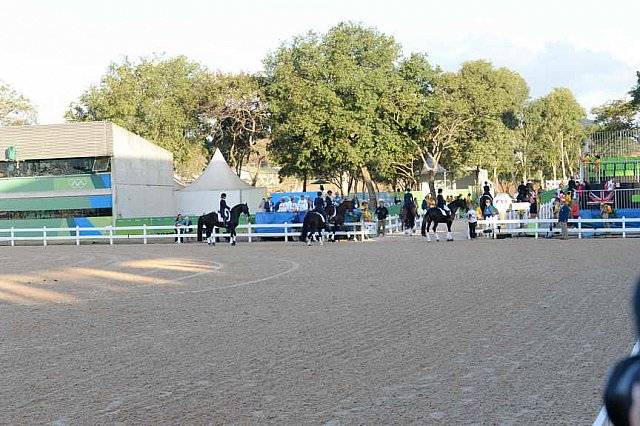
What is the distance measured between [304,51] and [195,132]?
1252 centimetres

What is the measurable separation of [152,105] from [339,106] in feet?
67.6

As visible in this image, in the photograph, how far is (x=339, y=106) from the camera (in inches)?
2298

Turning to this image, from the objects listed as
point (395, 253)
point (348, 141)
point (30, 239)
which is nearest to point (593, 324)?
point (395, 253)

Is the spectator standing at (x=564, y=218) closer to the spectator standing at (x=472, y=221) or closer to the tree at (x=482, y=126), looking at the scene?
the spectator standing at (x=472, y=221)

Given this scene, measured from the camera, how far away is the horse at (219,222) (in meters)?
33.8

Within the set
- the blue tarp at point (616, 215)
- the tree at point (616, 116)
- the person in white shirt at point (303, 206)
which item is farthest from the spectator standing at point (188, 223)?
the tree at point (616, 116)

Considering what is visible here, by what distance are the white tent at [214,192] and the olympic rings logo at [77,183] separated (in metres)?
7.02

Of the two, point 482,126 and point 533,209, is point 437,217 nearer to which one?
point 533,209

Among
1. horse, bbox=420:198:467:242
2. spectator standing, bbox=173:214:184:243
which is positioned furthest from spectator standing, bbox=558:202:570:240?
spectator standing, bbox=173:214:184:243

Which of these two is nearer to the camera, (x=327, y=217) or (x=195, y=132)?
(x=327, y=217)

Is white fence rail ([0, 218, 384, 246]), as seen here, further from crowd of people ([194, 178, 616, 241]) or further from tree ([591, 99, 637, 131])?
tree ([591, 99, 637, 131])

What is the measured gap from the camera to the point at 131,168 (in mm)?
49688

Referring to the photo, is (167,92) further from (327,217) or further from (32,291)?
(32,291)

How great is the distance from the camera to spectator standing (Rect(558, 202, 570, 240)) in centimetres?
3091
